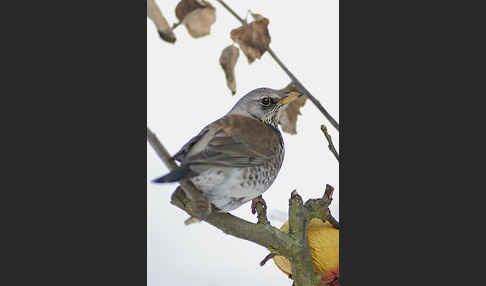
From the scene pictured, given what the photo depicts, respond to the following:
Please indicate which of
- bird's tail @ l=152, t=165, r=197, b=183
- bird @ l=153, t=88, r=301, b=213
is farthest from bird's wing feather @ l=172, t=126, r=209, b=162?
bird's tail @ l=152, t=165, r=197, b=183

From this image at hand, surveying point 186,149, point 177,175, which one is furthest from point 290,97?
point 177,175

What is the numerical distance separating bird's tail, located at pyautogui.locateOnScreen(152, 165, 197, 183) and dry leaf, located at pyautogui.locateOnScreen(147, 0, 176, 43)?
0.28 metres

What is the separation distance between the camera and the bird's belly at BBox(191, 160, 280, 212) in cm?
137

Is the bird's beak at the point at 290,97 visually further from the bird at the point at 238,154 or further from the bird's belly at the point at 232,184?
the bird's belly at the point at 232,184

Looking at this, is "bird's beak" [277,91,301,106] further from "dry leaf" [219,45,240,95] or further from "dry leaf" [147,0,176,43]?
"dry leaf" [147,0,176,43]

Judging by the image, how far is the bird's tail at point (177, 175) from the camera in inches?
48.1

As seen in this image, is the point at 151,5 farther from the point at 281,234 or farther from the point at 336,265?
the point at 336,265

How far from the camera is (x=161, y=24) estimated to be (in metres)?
1.37

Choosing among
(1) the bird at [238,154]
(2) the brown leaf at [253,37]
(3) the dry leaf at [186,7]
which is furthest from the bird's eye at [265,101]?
(3) the dry leaf at [186,7]

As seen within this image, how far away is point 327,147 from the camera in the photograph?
1516mm

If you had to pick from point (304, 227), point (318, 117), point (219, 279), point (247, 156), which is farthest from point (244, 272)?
point (318, 117)

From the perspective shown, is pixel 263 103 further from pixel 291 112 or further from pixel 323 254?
pixel 323 254

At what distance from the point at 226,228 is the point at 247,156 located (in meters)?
0.16

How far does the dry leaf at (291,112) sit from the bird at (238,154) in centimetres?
1
